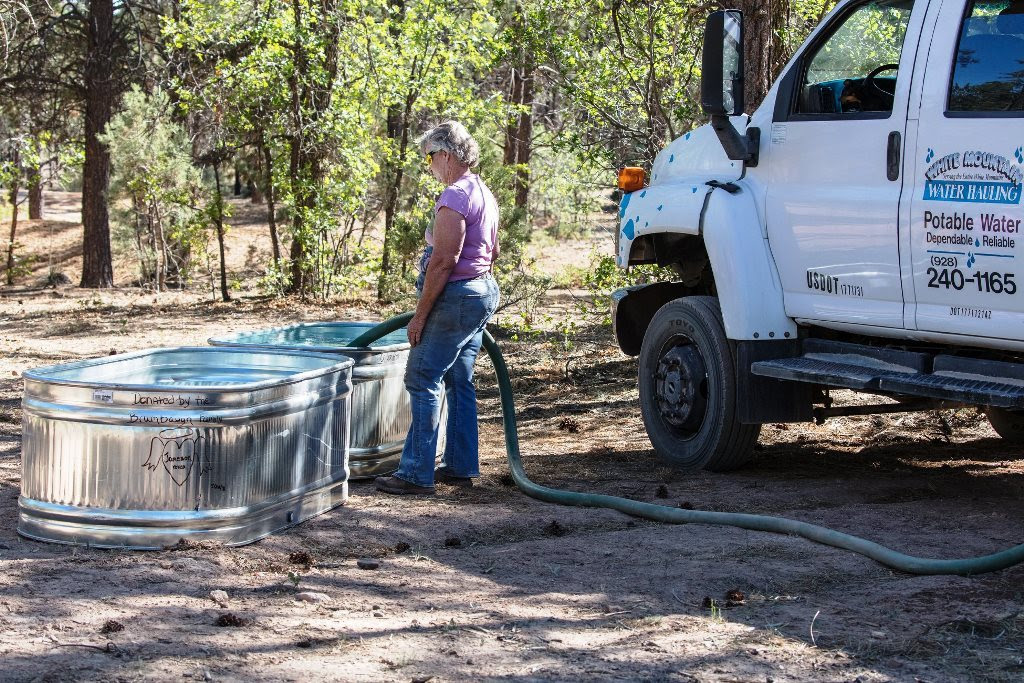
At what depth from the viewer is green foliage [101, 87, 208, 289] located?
18.7 m

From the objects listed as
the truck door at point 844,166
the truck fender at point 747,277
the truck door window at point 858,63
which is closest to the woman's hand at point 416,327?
the truck fender at point 747,277

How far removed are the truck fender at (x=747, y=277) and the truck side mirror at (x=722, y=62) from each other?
57 cm

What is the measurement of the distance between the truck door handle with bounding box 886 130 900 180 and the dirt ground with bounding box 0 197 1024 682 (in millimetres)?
1684

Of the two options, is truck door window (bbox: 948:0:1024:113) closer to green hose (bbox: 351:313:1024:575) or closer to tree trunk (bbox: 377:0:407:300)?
green hose (bbox: 351:313:1024:575)

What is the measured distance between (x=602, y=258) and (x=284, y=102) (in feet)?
20.8

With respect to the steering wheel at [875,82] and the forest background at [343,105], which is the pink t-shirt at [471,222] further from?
the forest background at [343,105]

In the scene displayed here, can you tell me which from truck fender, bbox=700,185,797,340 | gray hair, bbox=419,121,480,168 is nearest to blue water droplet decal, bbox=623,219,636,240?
truck fender, bbox=700,185,797,340

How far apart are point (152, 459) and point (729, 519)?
263 cm

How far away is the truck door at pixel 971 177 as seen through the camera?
5301mm

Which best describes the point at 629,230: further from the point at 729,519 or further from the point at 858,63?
the point at 729,519

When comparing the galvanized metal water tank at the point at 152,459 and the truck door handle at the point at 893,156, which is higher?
the truck door handle at the point at 893,156

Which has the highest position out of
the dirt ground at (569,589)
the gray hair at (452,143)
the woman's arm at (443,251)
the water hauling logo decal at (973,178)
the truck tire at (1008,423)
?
the gray hair at (452,143)

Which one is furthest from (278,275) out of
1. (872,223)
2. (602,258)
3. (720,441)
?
(872,223)

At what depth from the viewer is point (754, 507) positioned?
6207 mm
